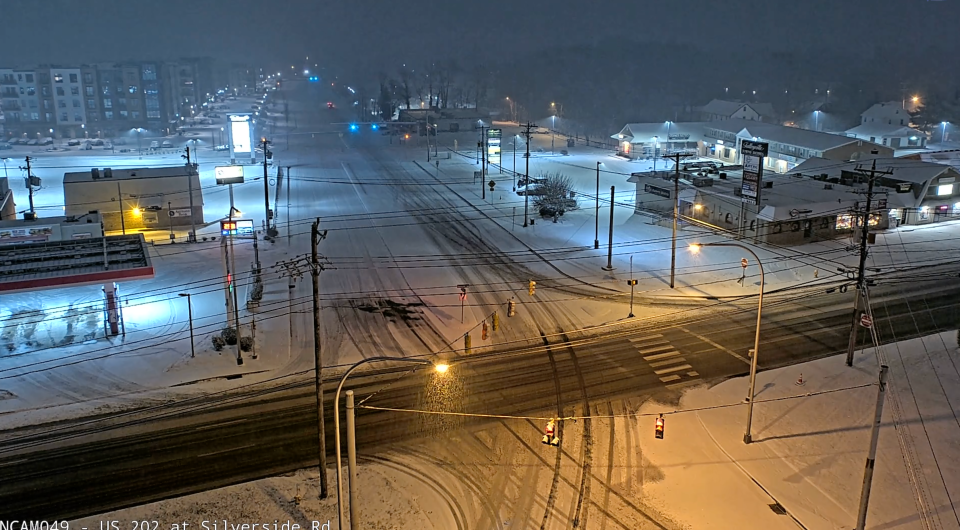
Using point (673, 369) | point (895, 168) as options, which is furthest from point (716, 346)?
point (895, 168)

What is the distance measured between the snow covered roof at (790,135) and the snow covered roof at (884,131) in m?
15.3

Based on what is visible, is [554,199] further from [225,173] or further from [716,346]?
[225,173]

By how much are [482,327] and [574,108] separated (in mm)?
117502

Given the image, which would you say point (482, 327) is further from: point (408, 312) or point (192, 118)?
point (192, 118)

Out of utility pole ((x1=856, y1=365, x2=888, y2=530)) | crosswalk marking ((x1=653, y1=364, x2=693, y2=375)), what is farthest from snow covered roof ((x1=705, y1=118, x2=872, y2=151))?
utility pole ((x1=856, y1=365, x2=888, y2=530))

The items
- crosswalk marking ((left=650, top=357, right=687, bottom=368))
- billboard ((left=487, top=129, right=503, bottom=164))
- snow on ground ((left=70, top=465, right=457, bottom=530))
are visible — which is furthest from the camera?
billboard ((left=487, top=129, right=503, bottom=164))

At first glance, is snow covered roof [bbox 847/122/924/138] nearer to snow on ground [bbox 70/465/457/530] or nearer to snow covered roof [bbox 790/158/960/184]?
snow covered roof [bbox 790/158/960/184]

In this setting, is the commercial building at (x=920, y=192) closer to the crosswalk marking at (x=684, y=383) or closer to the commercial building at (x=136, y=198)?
the crosswalk marking at (x=684, y=383)

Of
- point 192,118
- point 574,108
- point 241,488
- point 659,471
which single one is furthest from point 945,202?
point 192,118

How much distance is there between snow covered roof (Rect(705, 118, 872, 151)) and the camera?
2633 inches

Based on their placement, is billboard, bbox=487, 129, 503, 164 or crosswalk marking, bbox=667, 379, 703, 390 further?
billboard, bbox=487, 129, 503, 164

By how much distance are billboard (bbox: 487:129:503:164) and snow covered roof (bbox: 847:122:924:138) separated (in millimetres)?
44673

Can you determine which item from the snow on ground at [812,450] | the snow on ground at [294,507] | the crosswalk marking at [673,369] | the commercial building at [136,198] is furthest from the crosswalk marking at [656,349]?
the commercial building at [136,198]

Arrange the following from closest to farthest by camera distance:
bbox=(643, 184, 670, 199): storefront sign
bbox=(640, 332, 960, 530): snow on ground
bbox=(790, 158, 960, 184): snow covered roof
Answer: bbox=(640, 332, 960, 530): snow on ground < bbox=(790, 158, 960, 184): snow covered roof < bbox=(643, 184, 670, 199): storefront sign
